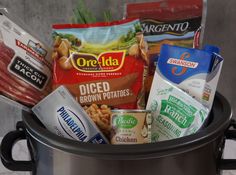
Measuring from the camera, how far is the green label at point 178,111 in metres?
0.53

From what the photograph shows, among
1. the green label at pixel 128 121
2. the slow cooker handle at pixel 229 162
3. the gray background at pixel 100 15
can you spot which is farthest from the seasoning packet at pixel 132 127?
the gray background at pixel 100 15

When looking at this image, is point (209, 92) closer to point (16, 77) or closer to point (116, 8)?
point (16, 77)

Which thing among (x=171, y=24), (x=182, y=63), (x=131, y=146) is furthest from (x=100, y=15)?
(x=131, y=146)

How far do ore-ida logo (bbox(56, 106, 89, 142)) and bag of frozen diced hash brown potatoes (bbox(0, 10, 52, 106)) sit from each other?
57 millimetres

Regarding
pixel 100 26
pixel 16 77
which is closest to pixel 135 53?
pixel 100 26

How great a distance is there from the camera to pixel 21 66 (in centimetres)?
57

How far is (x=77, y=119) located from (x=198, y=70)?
0.17m

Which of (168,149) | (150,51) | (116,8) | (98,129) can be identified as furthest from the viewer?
(116,8)

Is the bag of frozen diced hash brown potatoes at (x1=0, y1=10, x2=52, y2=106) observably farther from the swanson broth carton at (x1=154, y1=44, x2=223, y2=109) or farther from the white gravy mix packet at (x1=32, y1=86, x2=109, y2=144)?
the swanson broth carton at (x1=154, y1=44, x2=223, y2=109)

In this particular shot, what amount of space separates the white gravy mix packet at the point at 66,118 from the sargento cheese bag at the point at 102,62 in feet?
0.08

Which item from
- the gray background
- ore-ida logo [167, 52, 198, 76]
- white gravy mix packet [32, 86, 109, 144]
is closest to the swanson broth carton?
ore-ida logo [167, 52, 198, 76]

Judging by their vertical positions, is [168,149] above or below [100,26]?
below

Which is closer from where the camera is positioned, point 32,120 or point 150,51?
point 32,120

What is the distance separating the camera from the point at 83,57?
22.6 inches
